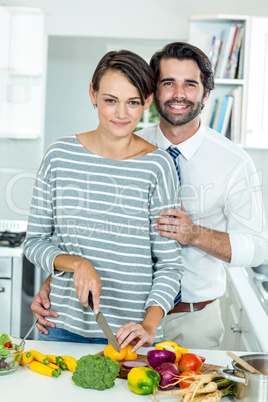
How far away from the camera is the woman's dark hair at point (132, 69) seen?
1470mm

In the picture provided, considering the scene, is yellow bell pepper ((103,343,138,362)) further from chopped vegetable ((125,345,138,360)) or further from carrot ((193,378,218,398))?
carrot ((193,378,218,398))

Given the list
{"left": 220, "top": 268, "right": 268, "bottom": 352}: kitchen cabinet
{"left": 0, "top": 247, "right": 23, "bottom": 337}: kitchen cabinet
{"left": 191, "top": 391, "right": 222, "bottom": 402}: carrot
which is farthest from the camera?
{"left": 0, "top": 247, "right": 23, "bottom": 337}: kitchen cabinet

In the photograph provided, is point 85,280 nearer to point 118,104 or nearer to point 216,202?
point 118,104

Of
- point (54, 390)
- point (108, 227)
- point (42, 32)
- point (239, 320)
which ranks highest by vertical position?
point (42, 32)

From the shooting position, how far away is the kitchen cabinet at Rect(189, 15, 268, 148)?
10.7 feet

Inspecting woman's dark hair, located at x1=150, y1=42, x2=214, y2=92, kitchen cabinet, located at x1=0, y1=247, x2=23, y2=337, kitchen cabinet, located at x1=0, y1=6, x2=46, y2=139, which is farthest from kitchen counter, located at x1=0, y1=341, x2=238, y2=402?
kitchen cabinet, located at x1=0, y1=6, x2=46, y2=139

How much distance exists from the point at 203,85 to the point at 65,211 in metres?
0.62

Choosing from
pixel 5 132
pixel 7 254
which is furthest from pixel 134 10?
pixel 7 254

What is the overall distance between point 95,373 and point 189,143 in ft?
2.79

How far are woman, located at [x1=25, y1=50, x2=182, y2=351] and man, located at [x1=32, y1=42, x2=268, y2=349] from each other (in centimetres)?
22

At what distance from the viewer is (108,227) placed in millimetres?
1482

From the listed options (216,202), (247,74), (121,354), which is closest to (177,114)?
(216,202)

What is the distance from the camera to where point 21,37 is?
3.55 meters

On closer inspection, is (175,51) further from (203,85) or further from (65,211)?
(65,211)
